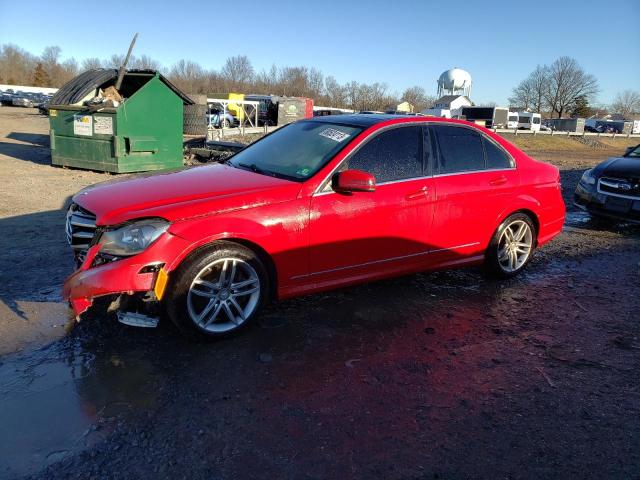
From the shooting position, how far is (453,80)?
95.1 meters

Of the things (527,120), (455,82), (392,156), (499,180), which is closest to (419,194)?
(392,156)

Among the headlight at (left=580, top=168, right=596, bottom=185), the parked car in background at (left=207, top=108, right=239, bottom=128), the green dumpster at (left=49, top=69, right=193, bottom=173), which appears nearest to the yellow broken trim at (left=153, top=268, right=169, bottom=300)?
the headlight at (left=580, top=168, right=596, bottom=185)

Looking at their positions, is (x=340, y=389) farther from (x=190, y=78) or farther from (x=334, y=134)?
(x=190, y=78)

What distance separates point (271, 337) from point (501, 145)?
126 inches

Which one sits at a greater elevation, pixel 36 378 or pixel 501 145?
pixel 501 145

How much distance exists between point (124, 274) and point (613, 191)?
7622 millimetres

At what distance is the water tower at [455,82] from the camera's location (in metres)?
95.1

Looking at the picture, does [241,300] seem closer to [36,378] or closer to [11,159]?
[36,378]

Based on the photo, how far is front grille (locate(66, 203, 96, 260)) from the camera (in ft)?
11.5

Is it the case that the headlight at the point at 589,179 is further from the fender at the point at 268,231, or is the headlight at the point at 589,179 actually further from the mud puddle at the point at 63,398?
the mud puddle at the point at 63,398

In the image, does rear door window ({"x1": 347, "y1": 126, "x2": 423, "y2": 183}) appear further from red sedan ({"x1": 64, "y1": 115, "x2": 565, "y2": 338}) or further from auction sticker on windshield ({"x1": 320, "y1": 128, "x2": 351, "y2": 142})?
auction sticker on windshield ({"x1": 320, "y1": 128, "x2": 351, "y2": 142})

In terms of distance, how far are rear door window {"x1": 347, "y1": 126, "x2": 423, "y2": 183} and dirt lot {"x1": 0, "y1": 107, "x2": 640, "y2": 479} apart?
1.19 meters

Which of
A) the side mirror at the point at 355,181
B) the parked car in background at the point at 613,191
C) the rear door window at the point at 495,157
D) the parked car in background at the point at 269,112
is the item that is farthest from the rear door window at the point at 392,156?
the parked car in background at the point at 269,112

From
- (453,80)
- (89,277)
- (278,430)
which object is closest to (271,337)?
(278,430)
